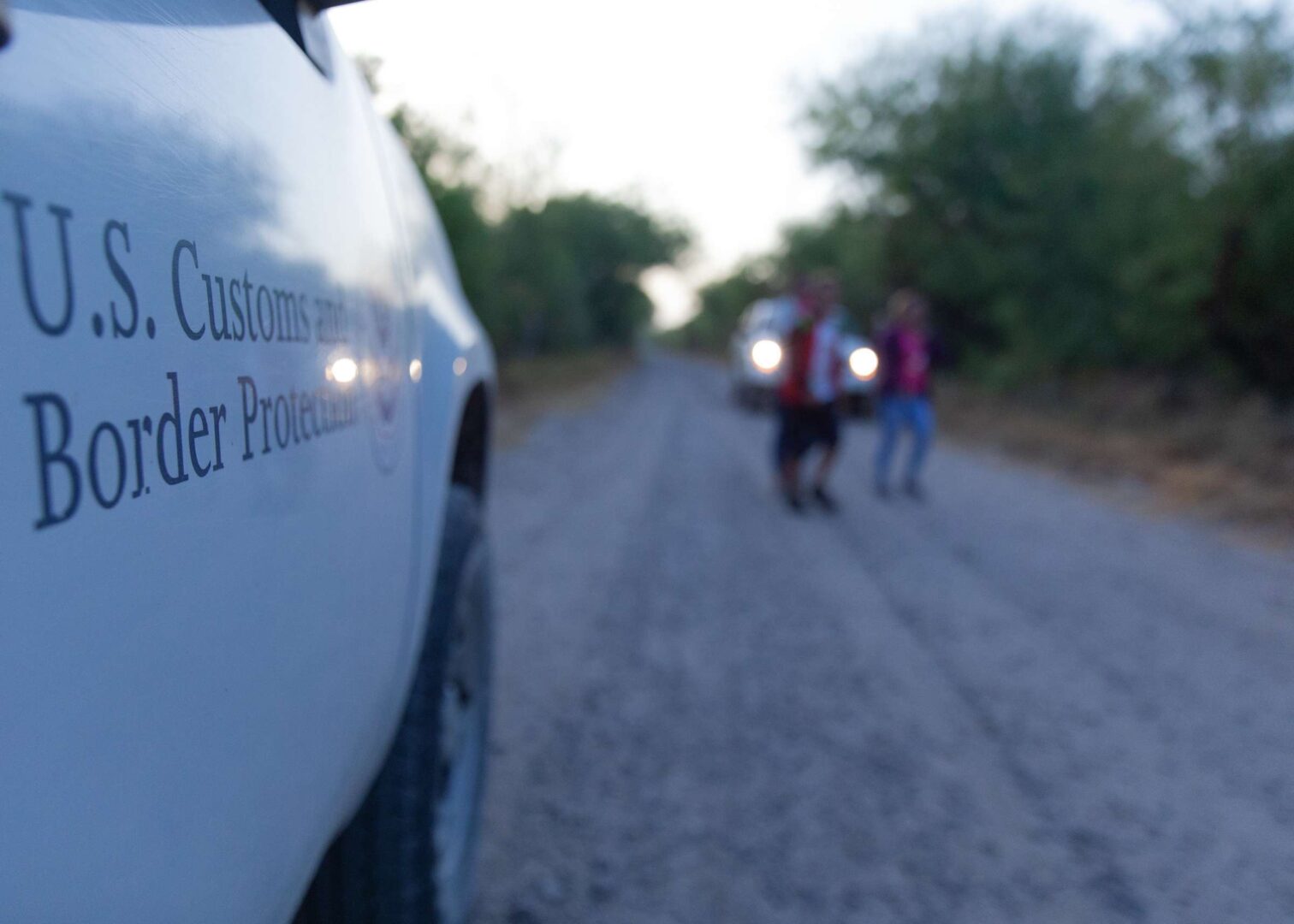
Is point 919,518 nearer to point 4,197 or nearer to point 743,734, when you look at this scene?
point 743,734

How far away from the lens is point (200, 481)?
3.76 ft

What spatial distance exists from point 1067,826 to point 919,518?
540 cm

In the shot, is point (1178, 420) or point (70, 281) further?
point (1178, 420)

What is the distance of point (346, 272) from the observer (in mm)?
1728

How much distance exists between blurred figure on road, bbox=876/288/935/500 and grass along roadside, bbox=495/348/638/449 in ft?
18.0

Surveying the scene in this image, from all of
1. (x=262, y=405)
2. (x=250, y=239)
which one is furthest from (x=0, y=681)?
(x=250, y=239)

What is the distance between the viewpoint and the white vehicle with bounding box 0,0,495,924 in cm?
88

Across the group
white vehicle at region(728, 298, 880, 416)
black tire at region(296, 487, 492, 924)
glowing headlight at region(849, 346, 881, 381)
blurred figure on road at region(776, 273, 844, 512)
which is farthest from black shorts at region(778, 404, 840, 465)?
black tire at region(296, 487, 492, 924)

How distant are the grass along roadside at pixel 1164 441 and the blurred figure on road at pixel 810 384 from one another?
321cm

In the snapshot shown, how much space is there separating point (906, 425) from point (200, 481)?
8776mm

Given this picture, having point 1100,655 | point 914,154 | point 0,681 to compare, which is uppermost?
point 914,154

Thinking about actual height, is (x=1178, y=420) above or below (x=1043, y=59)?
below

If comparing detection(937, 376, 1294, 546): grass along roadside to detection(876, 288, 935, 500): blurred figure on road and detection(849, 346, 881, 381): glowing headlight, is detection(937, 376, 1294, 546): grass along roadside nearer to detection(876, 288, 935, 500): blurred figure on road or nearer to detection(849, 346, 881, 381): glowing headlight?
detection(876, 288, 935, 500): blurred figure on road

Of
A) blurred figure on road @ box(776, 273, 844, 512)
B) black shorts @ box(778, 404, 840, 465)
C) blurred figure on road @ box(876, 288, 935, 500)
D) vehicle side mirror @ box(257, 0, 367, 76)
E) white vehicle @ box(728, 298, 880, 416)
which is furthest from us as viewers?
white vehicle @ box(728, 298, 880, 416)
